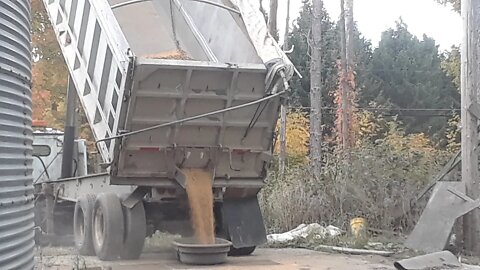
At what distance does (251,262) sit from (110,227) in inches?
77.4

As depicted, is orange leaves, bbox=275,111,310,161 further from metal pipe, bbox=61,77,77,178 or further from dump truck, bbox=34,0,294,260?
dump truck, bbox=34,0,294,260

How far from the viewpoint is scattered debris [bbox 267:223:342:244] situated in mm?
12102

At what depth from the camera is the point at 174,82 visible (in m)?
8.98

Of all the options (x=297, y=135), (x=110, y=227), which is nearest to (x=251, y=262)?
(x=110, y=227)

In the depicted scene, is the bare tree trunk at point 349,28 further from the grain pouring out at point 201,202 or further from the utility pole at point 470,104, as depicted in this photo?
the grain pouring out at point 201,202

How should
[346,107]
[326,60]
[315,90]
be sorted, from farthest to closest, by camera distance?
[326,60] < [346,107] < [315,90]

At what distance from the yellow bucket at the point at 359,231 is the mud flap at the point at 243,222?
185 cm

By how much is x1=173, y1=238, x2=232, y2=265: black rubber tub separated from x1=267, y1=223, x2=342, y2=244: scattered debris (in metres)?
2.57

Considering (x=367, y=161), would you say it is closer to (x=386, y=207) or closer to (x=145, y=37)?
(x=386, y=207)

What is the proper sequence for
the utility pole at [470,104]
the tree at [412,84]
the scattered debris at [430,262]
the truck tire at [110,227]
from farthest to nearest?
the tree at [412,84] → the utility pole at [470,104] → the truck tire at [110,227] → the scattered debris at [430,262]

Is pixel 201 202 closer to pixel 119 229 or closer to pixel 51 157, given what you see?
pixel 119 229

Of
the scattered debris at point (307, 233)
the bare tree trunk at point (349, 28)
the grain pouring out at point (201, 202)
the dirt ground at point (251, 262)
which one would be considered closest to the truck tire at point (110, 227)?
the dirt ground at point (251, 262)

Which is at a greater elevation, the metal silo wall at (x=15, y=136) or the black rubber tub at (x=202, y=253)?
the metal silo wall at (x=15, y=136)

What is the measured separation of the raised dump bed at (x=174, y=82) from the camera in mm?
9000
